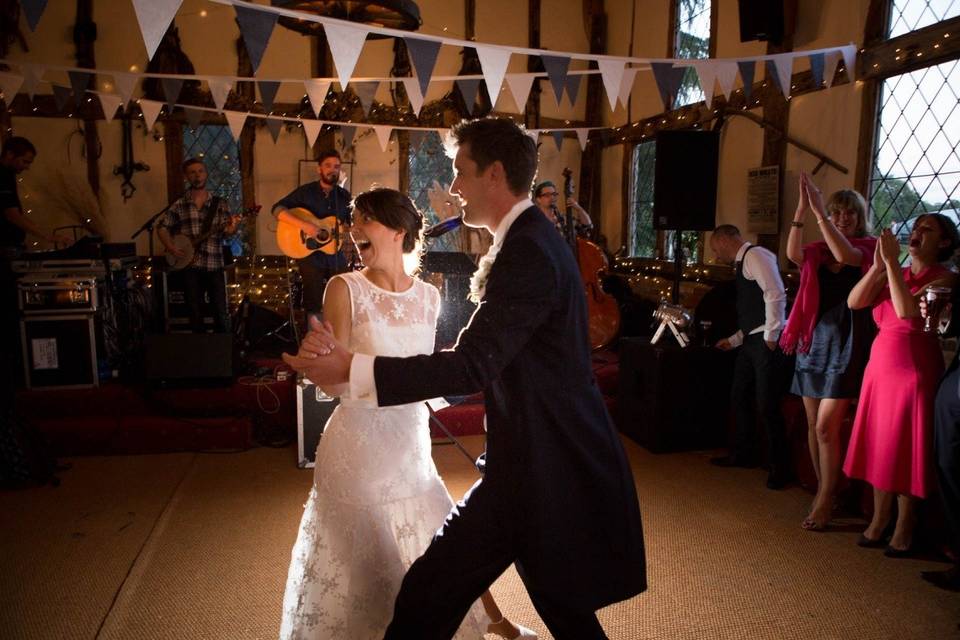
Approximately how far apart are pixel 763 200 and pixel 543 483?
5158 millimetres

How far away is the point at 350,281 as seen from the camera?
7.27 ft

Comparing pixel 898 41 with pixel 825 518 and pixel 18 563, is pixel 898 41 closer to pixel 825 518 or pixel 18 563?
pixel 825 518

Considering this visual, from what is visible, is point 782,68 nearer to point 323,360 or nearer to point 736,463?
point 736,463

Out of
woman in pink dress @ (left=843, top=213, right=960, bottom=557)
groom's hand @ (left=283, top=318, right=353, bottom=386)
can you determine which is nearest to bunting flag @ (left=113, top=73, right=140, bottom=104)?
groom's hand @ (left=283, top=318, right=353, bottom=386)

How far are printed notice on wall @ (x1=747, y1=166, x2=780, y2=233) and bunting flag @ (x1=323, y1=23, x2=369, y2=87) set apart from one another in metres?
3.93

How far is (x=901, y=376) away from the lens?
10.3ft

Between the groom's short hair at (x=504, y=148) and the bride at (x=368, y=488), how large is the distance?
0.74 m

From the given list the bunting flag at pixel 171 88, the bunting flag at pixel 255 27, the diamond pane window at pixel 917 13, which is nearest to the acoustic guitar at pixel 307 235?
the bunting flag at pixel 171 88

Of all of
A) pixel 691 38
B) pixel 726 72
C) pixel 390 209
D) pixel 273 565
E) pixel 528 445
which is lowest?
pixel 273 565

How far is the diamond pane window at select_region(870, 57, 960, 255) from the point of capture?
4250 millimetres

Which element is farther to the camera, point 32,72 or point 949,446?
point 32,72

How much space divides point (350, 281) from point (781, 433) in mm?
3269

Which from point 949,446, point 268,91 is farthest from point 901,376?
point 268,91

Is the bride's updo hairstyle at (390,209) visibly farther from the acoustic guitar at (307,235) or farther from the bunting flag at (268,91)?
the acoustic guitar at (307,235)
